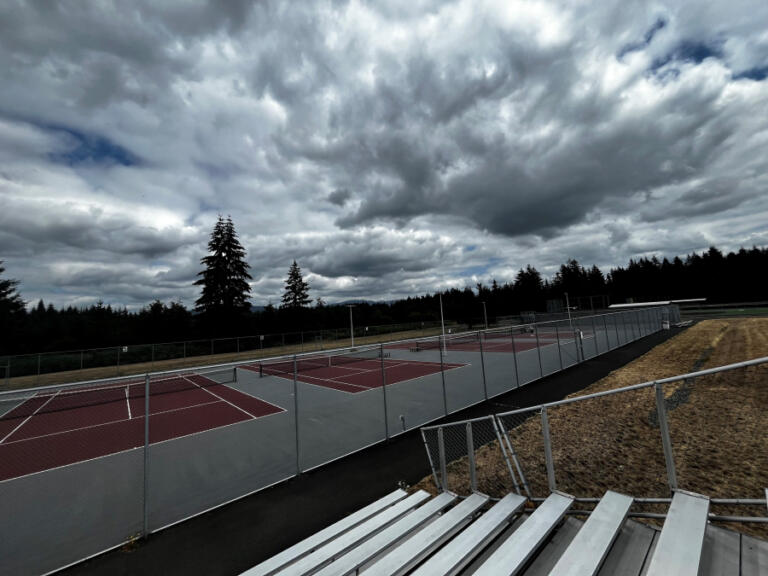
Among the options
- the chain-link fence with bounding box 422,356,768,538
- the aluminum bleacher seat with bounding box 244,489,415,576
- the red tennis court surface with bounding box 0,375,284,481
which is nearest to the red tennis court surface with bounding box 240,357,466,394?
the red tennis court surface with bounding box 0,375,284,481

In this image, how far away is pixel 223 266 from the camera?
61156 millimetres

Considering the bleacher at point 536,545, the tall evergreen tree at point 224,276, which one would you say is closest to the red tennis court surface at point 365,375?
the bleacher at point 536,545

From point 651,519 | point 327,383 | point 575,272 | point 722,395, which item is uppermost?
point 575,272

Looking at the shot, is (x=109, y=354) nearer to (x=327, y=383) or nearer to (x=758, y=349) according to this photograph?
(x=327, y=383)

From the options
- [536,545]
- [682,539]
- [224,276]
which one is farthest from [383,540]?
[224,276]

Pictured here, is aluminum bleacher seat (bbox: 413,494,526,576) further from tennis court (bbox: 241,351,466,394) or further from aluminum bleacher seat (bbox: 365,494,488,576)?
tennis court (bbox: 241,351,466,394)

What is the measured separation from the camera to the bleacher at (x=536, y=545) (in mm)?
2607

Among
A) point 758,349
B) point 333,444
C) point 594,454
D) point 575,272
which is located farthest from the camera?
point 575,272

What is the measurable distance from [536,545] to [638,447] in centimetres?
584

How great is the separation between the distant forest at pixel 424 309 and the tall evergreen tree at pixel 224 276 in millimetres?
2604

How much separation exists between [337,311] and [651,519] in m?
93.3

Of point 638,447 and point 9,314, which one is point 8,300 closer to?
point 9,314

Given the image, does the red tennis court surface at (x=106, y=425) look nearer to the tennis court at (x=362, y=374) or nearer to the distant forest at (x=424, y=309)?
the tennis court at (x=362, y=374)

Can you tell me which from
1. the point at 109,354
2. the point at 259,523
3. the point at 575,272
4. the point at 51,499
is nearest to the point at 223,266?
the point at 109,354
